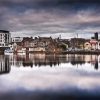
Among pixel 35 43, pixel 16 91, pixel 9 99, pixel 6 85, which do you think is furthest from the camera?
pixel 35 43

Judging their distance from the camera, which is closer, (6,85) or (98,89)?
(98,89)

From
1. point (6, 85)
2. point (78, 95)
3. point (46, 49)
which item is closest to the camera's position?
point (78, 95)

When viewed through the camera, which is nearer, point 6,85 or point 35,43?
point 6,85

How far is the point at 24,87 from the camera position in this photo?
20188 mm

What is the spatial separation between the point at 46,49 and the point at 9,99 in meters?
171

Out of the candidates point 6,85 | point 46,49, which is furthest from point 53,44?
point 6,85

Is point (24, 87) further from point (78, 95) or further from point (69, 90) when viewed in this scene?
point (78, 95)

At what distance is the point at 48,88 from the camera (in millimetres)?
19875

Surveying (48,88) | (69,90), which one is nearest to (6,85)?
(48,88)

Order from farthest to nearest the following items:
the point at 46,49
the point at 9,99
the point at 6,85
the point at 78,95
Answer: the point at 46,49, the point at 6,85, the point at 78,95, the point at 9,99

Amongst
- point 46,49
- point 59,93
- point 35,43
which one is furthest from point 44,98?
point 35,43

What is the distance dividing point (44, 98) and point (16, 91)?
2.89 meters

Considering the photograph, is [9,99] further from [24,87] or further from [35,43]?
[35,43]

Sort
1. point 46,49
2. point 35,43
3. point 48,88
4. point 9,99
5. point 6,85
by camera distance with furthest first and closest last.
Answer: point 35,43 < point 46,49 < point 6,85 < point 48,88 < point 9,99
